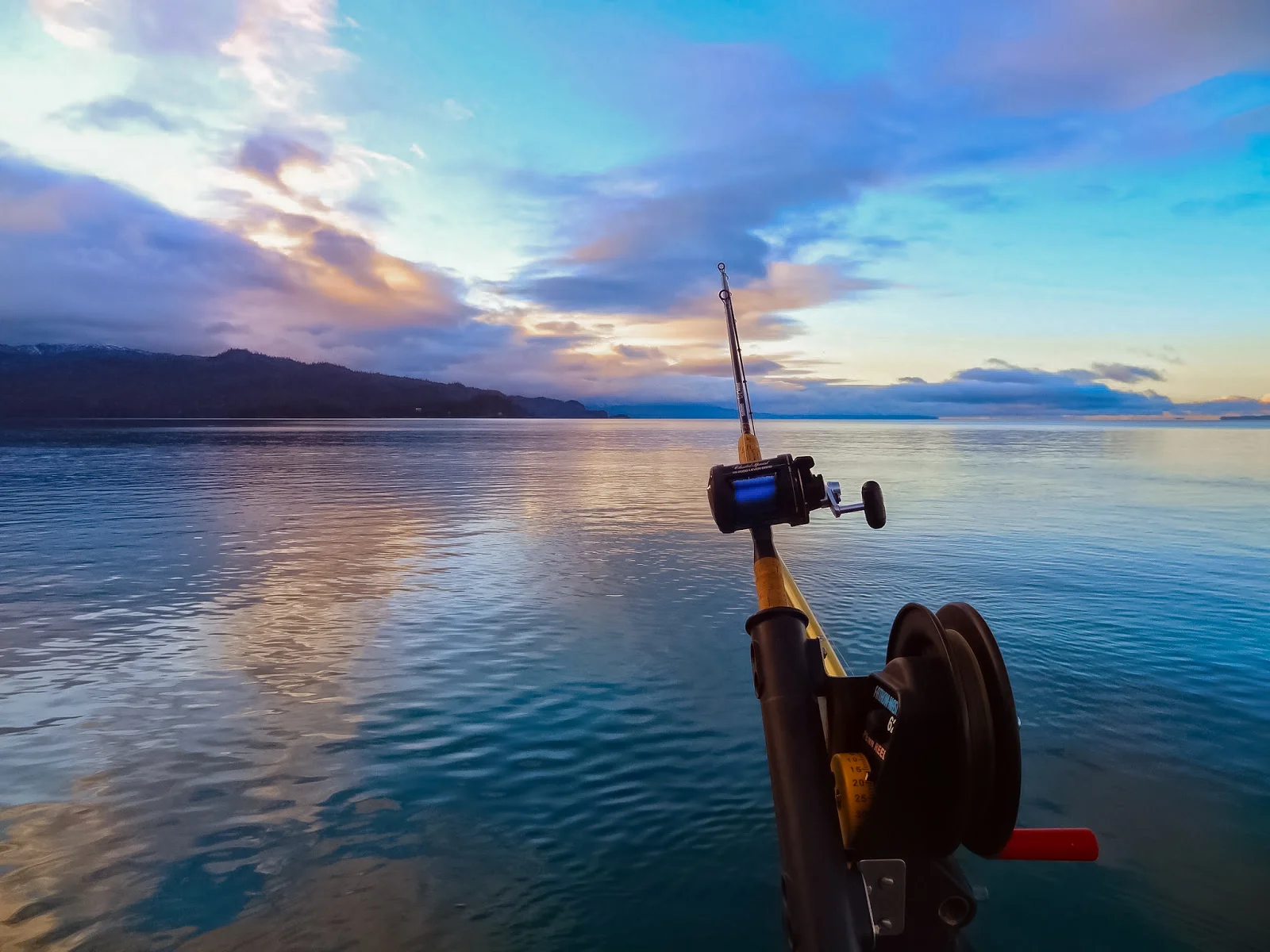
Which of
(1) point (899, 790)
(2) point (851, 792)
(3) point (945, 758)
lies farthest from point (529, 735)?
(3) point (945, 758)

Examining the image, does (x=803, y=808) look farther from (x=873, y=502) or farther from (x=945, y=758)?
(x=873, y=502)

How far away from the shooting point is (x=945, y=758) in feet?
9.64

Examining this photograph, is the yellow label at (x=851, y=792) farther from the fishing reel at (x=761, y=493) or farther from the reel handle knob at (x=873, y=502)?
the reel handle knob at (x=873, y=502)

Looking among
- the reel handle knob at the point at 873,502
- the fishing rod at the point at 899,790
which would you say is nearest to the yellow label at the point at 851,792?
the fishing rod at the point at 899,790

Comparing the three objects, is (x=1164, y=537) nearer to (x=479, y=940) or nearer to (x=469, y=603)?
(x=469, y=603)

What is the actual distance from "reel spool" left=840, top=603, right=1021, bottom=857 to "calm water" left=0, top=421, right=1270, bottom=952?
2222 mm

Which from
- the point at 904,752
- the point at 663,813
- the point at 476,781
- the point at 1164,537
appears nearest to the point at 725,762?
the point at 663,813

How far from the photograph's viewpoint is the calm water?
4.99 m

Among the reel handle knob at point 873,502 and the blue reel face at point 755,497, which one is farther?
the reel handle knob at point 873,502

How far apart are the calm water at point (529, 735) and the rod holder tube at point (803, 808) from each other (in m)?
2.20

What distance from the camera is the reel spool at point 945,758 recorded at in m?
2.89

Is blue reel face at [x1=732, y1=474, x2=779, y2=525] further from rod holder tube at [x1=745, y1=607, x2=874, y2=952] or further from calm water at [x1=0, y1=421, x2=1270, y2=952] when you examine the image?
calm water at [x1=0, y1=421, x2=1270, y2=952]

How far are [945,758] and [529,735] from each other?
527 centimetres

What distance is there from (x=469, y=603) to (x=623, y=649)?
3584 mm
